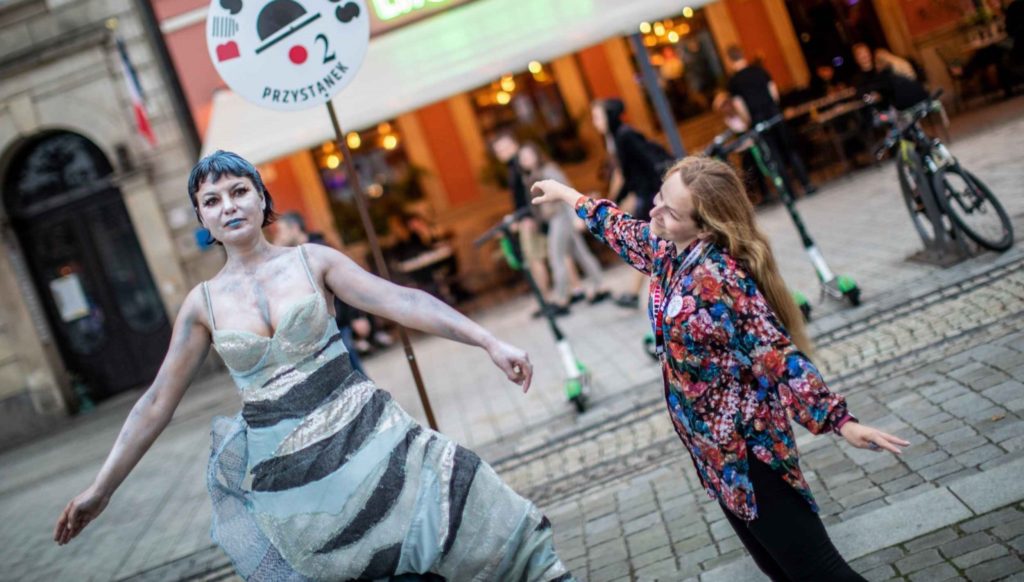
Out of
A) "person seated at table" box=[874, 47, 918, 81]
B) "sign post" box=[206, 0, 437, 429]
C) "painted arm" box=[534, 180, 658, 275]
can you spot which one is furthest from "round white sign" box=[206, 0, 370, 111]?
"person seated at table" box=[874, 47, 918, 81]

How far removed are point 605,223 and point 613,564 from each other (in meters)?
1.66

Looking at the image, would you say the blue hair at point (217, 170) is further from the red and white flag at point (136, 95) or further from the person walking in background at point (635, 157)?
the red and white flag at point (136, 95)

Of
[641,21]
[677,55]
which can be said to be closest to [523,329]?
[641,21]

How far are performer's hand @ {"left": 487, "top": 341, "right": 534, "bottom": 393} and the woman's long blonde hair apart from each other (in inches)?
24.0

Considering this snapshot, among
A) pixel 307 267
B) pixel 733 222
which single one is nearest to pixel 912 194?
pixel 733 222

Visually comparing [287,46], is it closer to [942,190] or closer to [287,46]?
[287,46]

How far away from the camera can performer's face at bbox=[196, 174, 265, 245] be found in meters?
2.85

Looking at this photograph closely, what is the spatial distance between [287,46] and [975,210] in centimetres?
476

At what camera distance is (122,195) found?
47.3ft

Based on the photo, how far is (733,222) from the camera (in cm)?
275

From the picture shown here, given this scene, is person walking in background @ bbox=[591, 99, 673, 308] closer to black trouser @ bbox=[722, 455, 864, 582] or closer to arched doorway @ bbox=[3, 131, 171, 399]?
black trouser @ bbox=[722, 455, 864, 582]

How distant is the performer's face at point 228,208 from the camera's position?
2.85 metres

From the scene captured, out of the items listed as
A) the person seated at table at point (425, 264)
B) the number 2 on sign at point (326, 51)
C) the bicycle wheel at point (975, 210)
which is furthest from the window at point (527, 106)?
the number 2 on sign at point (326, 51)

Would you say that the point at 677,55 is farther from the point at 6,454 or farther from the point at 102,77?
the point at 6,454
